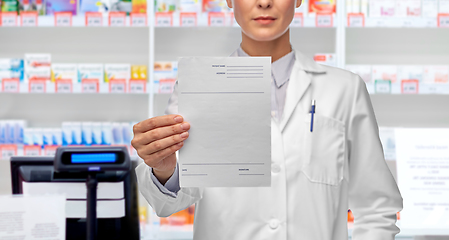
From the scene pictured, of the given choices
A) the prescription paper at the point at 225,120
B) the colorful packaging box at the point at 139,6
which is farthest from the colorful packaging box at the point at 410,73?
the prescription paper at the point at 225,120

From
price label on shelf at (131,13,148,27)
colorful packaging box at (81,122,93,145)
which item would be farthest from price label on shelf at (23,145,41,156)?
price label on shelf at (131,13,148,27)

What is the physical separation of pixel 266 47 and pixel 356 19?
5.80 ft

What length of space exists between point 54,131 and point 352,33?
2.53 m

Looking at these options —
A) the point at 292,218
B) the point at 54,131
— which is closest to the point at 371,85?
the point at 292,218

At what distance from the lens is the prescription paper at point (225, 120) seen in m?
0.87

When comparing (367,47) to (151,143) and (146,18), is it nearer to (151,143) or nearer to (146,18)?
(146,18)

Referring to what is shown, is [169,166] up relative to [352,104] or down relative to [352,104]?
down

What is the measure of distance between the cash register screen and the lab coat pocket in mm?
660

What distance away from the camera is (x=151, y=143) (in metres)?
0.86

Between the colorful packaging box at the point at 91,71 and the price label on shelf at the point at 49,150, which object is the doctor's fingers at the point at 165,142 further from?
the price label on shelf at the point at 49,150

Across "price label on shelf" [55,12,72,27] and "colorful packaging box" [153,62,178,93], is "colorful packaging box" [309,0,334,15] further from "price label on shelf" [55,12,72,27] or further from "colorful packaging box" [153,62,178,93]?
"price label on shelf" [55,12,72,27]

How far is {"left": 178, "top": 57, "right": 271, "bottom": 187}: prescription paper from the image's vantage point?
871 mm

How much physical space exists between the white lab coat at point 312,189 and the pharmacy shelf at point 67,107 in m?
2.32

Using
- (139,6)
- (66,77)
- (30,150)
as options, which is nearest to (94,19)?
(139,6)
